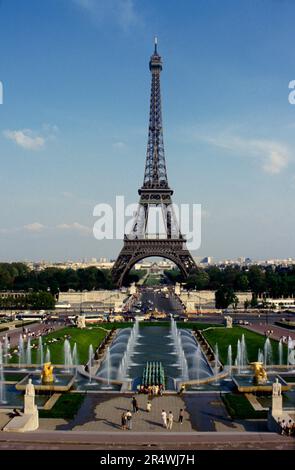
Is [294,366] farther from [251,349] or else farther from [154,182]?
[154,182]

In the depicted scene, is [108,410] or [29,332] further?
[29,332]

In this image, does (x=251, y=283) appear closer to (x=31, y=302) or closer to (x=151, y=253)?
(x=151, y=253)

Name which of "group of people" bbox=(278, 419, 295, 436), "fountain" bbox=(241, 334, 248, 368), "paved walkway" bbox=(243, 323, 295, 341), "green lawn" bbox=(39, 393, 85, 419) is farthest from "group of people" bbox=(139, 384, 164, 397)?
"paved walkway" bbox=(243, 323, 295, 341)

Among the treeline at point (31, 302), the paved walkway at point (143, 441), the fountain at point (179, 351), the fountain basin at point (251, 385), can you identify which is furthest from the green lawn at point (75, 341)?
the treeline at point (31, 302)

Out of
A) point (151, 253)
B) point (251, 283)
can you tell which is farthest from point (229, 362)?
point (251, 283)

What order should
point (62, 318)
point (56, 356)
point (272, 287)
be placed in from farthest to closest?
point (272, 287)
point (62, 318)
point (56, 356)

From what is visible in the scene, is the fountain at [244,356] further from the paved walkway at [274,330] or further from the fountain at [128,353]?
the fountain at [128,353]

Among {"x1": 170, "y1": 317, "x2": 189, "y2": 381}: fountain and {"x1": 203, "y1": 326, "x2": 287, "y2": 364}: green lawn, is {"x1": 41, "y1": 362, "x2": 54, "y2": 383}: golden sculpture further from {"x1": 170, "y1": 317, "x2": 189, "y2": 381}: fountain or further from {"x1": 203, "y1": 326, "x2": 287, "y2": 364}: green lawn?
{"x1": 203, "y1": 326, "x2": 287, "y2": 364}: green lawn
